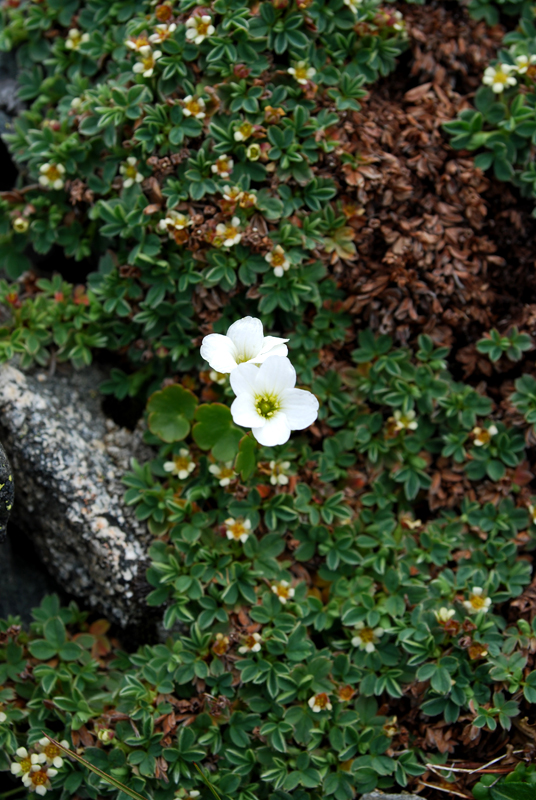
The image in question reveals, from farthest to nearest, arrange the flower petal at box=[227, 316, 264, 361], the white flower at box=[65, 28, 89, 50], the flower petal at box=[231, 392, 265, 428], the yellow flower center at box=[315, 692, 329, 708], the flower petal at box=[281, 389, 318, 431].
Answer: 1. the white flower at box=[65, 28, 89, 50]
2. the yellow flower center at box=[315, 692, 329, 708]
3. the flower petal at box=[227, 316, 264, 361]
4. the flower petal at box=[281, 389, 318, 431]
5. the flower petal at box=[231, 392, 265, 428]

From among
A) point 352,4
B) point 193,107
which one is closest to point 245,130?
point 193,107

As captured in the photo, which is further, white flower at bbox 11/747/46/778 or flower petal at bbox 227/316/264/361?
white flower at bbox 11/747/46/778

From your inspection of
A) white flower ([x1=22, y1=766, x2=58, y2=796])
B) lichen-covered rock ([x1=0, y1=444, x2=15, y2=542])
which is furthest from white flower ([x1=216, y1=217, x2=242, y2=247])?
A: white flower ([x1=22, y1=766, x2=58, y2=796])

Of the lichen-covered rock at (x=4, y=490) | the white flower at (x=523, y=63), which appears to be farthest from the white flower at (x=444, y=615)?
the white flower at (x=523, y=63)

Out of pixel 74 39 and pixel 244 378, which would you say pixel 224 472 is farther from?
pixel 74 39

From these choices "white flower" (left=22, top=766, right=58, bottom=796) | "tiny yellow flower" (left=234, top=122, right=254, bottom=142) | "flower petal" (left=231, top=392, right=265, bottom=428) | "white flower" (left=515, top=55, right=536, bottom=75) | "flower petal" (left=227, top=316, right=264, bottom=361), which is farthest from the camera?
"white flower" (left=515, top=55, right=536, bottom=75)

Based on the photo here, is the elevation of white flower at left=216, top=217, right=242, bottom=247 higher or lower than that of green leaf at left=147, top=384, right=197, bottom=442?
higher

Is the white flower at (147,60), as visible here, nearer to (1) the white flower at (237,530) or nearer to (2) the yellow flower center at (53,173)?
(2) the yellow flower center at (53,173)

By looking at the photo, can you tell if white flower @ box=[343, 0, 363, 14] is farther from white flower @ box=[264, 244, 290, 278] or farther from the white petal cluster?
the white petal cluster
